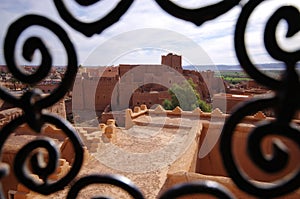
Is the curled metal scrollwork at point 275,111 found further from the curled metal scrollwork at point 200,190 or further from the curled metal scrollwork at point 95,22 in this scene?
the curled metal scrollwork at point 95,22

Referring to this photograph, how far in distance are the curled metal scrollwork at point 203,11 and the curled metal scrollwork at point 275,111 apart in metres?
0.04

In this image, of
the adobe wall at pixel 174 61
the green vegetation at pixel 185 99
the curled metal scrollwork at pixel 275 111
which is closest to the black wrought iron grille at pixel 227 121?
the curled metal scrollwork at pixel 275 111

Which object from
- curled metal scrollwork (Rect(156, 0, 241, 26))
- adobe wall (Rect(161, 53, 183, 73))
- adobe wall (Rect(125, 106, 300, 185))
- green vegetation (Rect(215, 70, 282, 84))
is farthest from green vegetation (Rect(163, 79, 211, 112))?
curled metal scrollwork (Rect(156, 0, 241, 26))

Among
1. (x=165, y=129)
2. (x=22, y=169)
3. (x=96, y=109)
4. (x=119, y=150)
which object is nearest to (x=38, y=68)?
(x=22, y=169)

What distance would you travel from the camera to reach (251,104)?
498mm

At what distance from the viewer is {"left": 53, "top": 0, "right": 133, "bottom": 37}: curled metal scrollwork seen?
580mm

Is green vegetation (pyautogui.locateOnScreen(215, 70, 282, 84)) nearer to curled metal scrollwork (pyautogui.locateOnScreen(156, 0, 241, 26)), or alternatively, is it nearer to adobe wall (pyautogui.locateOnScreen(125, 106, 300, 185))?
curled metal scrollwork (pyautogui.locateOnScreen(156, 0, 241, 26))

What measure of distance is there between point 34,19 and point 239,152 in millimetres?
6606

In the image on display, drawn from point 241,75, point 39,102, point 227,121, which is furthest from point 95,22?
point 241,75

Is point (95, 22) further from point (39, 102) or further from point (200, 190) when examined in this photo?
point (200, 190)

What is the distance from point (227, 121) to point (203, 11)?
0.21m

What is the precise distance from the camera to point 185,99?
17.9 metres

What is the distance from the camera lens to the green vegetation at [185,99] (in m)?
17.1

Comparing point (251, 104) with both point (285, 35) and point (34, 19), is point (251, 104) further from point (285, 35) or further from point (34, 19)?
point (34, 19)
